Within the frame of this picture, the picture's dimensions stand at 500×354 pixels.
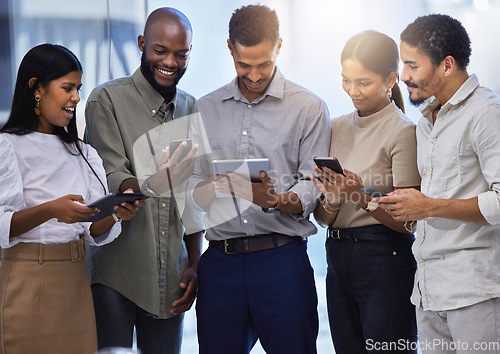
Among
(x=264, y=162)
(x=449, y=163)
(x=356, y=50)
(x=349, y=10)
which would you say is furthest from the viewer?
(x=349, y=10)

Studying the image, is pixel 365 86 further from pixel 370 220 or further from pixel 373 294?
pixel 373 294

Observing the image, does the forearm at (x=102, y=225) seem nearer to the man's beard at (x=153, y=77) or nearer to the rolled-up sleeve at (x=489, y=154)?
the man's beard at (x=153, y=77)

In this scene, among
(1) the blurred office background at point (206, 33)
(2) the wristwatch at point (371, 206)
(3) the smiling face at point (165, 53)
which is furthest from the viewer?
(1) the blurred office background at point (206, 33)

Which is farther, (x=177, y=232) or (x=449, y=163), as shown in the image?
(x=177, y=232)

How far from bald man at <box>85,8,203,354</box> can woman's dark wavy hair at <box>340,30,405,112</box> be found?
→ 787mm

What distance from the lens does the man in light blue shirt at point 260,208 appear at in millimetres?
Result: 2428

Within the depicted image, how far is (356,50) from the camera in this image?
2.44 metres

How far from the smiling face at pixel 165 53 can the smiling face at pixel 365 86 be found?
77cm

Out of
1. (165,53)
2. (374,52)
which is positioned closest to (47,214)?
(165,53)

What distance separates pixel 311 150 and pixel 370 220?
1.25 feet

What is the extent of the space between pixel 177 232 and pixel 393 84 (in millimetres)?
1146

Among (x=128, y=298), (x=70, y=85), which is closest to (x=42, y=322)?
(x=128, y=298)

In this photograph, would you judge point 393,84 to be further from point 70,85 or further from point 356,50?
point 70,85

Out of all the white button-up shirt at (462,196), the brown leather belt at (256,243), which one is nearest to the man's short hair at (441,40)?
the white button-up shirt at (462,196)
